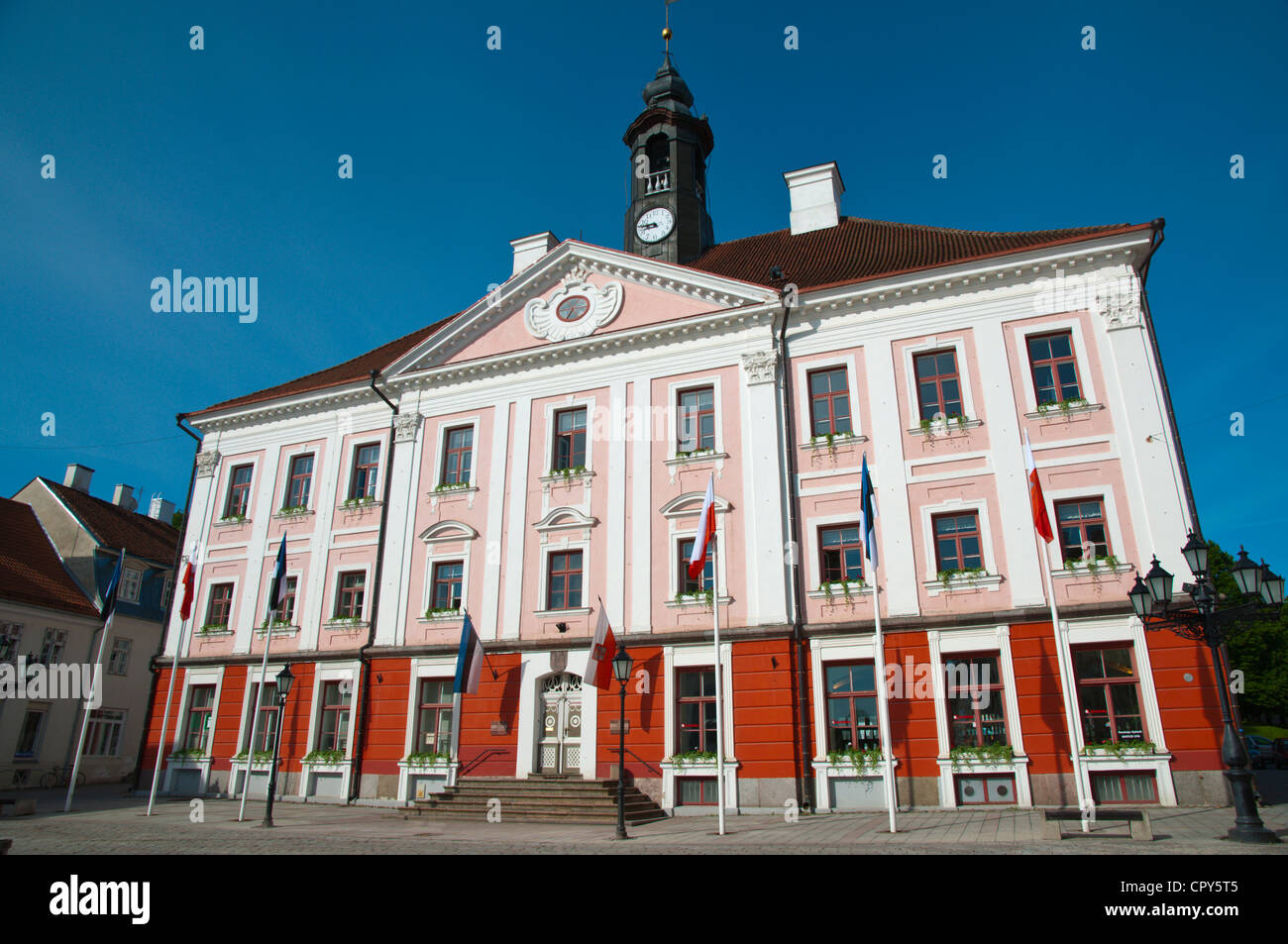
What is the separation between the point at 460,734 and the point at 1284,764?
34.1m

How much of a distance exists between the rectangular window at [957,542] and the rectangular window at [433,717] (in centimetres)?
1289

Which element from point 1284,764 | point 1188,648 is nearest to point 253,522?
point 1188,648

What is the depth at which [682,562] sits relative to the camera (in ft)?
66.4

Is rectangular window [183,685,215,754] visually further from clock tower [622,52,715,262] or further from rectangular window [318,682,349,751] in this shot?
clock tower [622,52,715,262]

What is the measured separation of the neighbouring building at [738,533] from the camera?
16.9 m

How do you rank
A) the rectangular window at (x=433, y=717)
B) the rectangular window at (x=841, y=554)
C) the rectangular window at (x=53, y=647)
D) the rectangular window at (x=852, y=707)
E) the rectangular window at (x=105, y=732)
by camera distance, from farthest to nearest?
the rectangular window at (x=105, y=732), the rectangular window at (x=53, y=647), the rectangular window at (x=433, y=717), the rectangular window at (x=841, y=554), the rectangular window at (x=852, y=707)

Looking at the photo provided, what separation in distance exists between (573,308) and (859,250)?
851 cm

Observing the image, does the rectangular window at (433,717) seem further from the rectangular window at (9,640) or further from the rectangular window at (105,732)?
the rectangular window at (105,732)

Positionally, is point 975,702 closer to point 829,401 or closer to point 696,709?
point 696,709

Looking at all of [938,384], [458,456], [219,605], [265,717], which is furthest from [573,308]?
[265,717]

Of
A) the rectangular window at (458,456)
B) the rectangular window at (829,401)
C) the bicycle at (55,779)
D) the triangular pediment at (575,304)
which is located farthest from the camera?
the bicycle at (55,779)

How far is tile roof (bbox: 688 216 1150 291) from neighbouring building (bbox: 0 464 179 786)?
2195cm

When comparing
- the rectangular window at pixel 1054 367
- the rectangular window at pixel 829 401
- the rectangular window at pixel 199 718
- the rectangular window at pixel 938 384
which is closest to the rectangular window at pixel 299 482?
the rectangular window at pixel 199 718

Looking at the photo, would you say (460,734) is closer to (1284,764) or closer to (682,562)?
(682,562)
